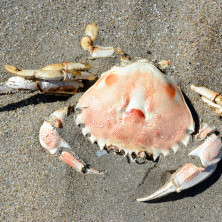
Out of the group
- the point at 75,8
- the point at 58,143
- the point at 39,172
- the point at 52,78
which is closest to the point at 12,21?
the point at 75,8

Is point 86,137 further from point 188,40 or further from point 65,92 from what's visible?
point 188,40

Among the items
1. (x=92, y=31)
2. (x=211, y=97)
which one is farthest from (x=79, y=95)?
(x=211, y=97)

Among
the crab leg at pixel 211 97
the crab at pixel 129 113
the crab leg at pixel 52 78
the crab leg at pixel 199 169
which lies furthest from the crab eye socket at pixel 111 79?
the crab leg at pixel 199 169

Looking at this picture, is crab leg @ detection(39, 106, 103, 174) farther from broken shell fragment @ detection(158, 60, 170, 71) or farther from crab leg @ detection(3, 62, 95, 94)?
broken shell fragment @ detection(158, 60, 170, 71)

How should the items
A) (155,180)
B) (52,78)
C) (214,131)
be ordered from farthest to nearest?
(155,180) → (214,131) → (52,78)

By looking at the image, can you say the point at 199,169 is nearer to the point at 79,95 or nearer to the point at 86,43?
the point at 79,95

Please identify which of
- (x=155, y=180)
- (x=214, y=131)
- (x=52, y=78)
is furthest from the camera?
(x=155, y=180)

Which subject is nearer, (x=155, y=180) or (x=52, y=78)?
(x=52, y=78)
